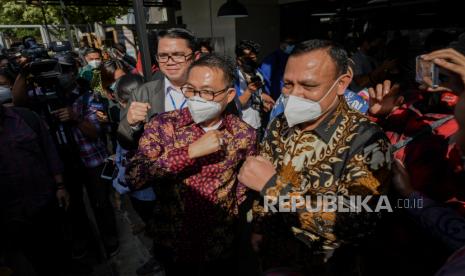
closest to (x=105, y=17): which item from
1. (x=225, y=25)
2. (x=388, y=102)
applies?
(x=225, y=25)

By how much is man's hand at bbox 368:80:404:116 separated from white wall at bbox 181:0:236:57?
5846mm

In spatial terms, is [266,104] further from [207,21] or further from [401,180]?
[207,21]

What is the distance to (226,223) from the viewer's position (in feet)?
6.14

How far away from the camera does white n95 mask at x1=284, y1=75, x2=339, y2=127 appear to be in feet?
4.68

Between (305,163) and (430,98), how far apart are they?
0.78 m

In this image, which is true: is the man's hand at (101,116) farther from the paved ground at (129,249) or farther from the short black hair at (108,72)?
the paved ground at (129,249)

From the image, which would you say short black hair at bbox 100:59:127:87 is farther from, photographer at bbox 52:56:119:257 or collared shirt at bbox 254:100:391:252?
collared shirt at bbox 254:100:391:252

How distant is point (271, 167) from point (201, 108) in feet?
1.85

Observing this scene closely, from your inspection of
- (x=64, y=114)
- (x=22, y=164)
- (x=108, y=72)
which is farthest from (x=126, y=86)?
(x=108, y=72)

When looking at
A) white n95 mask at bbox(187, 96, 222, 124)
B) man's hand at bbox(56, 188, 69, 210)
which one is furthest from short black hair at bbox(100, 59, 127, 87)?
white n95 mask at bbox(187, 96, 222, 124)

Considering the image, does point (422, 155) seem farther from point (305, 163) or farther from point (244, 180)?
point (244, 180)

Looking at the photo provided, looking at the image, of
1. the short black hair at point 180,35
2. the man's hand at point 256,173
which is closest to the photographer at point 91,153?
the short black hair at point 180,35

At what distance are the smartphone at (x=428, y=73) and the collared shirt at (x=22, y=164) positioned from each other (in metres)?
2.67

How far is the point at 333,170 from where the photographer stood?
1387mm
